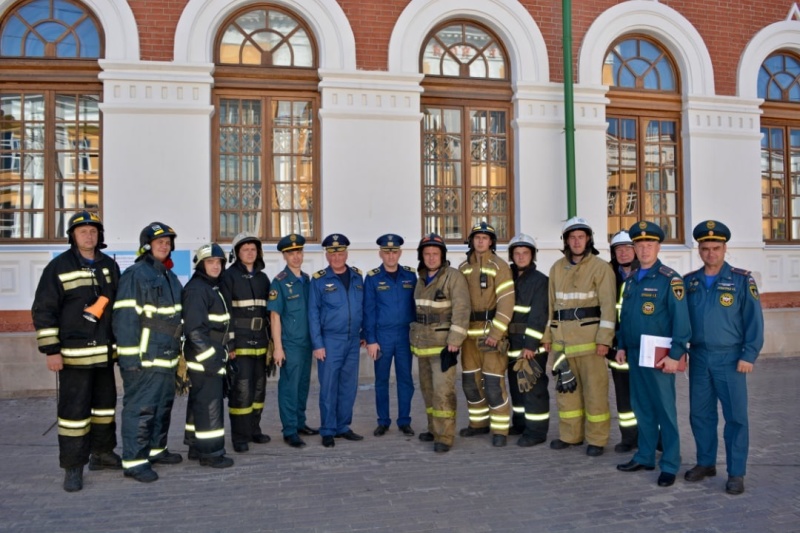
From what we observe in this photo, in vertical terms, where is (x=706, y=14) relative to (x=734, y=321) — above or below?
above

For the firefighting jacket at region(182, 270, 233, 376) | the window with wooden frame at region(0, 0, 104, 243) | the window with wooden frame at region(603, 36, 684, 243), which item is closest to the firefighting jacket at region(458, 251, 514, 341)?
the firefighting jacket at region(182, 270, 233, 376)

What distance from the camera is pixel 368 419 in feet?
24.0

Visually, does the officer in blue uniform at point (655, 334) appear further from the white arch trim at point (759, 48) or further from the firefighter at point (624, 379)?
the white arch trim at point (759, 48)

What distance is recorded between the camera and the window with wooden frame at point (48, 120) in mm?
8984

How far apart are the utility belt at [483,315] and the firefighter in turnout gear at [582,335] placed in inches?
24.4

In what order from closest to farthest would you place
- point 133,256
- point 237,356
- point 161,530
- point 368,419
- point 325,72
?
point 161,530 < point 237,356 < point 368,419 < point 133,256 < point 325,72

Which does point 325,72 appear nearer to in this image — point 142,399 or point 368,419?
point 368,419

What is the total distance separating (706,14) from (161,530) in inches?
443

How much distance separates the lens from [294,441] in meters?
6.28

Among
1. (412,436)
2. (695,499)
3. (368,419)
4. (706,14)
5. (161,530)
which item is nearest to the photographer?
(161,530)

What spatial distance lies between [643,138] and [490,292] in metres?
6.07

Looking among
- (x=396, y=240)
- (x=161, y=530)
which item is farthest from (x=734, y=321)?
(x=161, y=530)

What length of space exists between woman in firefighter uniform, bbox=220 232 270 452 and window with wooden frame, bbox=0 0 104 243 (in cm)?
400

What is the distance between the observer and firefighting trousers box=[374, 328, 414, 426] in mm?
6609
